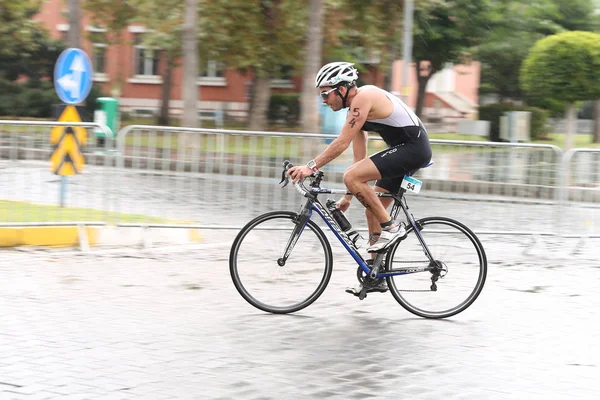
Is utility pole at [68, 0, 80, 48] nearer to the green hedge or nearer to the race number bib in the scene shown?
the green hedge

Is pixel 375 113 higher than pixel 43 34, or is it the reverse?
pixel 43 34

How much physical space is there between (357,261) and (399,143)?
2.97ft

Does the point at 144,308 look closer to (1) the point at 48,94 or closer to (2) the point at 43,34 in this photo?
(1) the point at 48,94

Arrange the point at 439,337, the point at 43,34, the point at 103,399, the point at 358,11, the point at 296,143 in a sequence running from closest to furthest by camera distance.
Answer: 1. the point at 103,399
2. the point at 439,337
3. the point at 296,143
4. the point at 358,11
5. the point at 43,34

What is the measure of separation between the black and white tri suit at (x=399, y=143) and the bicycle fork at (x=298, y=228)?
591 mm

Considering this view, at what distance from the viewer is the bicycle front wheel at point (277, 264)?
24.7 ft

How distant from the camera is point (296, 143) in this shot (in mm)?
11102

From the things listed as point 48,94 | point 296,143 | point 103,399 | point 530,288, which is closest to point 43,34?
point 48,94

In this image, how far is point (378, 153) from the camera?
24.8ft

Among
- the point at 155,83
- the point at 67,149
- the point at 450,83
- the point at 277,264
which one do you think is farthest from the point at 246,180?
the point at 450,83

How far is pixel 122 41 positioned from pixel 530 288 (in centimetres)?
3067

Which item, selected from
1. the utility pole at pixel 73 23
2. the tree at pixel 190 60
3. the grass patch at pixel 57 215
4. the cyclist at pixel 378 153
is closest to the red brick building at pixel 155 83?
the utility pole at pixel 73 23

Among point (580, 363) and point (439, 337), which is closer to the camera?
point (580, 363)

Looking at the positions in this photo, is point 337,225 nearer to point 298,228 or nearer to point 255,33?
point 298,228
